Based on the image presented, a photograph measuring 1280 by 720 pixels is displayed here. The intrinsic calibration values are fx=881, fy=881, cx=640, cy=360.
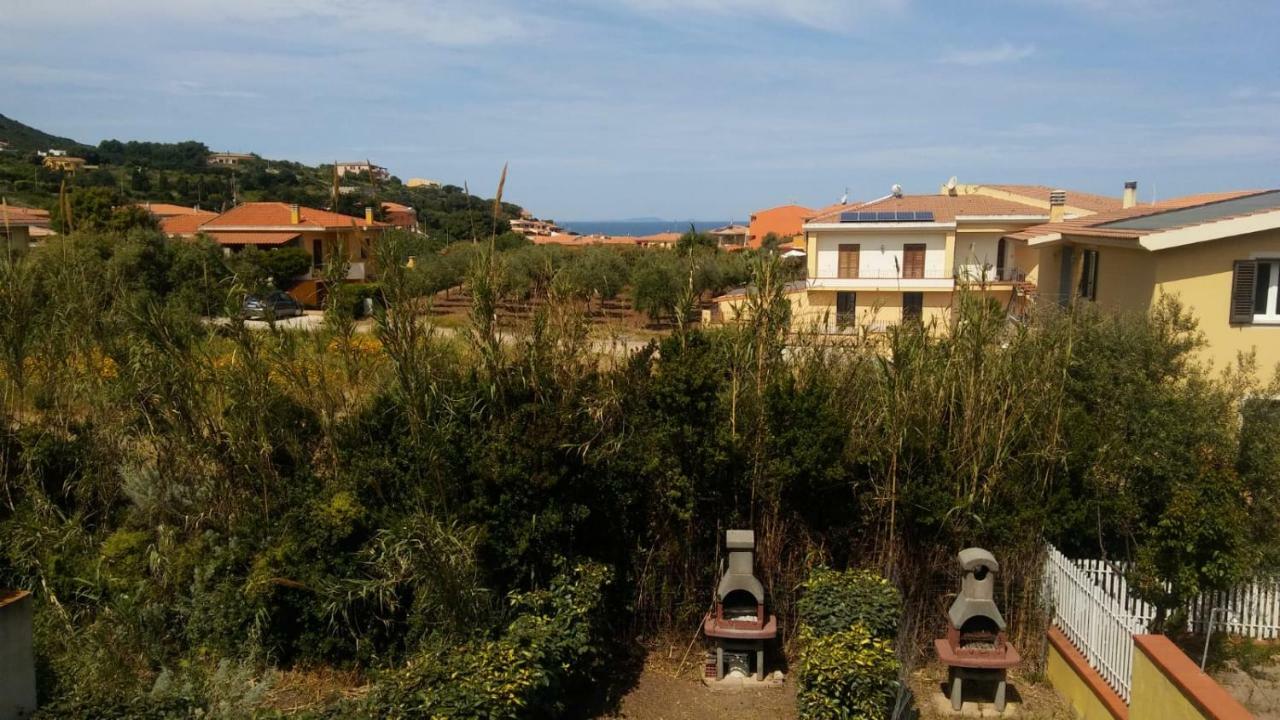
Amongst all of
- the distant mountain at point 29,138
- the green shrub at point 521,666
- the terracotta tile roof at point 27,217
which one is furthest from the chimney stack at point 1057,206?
the distant mountain at point 29,138

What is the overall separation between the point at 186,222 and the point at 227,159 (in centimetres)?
3891

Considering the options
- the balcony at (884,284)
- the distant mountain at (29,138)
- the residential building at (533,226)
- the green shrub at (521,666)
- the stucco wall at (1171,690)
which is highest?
the distant mountain at (29,138)

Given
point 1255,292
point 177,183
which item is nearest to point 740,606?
point 1255,292

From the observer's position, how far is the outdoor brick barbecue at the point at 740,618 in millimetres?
6129

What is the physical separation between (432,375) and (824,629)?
124 inches

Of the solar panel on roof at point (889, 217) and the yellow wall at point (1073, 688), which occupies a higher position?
the solar panel on roof at point (889, 217)

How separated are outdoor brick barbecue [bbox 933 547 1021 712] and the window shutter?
7499 millimetres

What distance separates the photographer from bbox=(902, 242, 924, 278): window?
29156mm

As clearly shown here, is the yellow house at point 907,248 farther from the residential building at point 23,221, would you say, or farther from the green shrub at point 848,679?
the green shrub at point 848,679

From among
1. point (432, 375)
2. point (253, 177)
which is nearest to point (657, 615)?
point (432, 375)

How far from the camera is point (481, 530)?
5.72 m

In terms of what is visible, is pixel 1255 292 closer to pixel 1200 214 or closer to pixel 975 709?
pixel 1200 214

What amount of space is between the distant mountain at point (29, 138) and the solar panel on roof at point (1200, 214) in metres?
49.7

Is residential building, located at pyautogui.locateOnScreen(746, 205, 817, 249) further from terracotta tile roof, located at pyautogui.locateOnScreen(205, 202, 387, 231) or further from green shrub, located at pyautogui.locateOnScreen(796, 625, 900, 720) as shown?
green shrub, located at pyautogui.locateOnScreen(796, 625, 900, 720)
